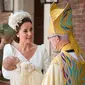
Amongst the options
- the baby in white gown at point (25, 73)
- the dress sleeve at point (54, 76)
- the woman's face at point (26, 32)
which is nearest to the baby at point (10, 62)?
the baby in white gown at point (25, 73)

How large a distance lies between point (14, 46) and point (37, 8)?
15.5ft

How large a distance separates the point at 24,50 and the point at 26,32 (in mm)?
252

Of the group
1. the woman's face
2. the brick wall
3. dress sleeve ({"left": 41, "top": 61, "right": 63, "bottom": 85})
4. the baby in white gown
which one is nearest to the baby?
the baby in white gown

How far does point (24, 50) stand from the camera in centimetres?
455

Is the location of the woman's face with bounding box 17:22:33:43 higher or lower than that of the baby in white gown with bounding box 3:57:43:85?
higher

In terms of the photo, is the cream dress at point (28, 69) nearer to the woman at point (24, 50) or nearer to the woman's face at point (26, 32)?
the woman at point (24, 50)

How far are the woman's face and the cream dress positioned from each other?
180mm

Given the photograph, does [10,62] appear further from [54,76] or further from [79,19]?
[79,19]

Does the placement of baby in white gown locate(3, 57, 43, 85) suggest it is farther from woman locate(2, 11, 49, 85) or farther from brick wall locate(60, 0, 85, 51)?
brick wall locate(60, 0, 85, 51)

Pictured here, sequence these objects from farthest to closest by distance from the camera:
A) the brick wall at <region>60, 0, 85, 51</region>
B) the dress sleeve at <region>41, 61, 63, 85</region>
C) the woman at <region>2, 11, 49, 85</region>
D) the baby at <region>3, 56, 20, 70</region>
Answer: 1. the brick wall at <region>60, 0, 85, 51</region>
2. the woman at <region>2, 11, 49, 85</region>
3. the baby at <region>3, 56, 20, 70</region>
4. the dress sleeve at <region>41, 61, 63, 85</region>

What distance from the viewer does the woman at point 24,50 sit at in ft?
14.5

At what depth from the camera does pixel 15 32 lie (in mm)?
4598

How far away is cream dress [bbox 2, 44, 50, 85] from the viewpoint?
172 inches

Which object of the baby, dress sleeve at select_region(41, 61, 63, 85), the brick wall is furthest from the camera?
the brick wall
